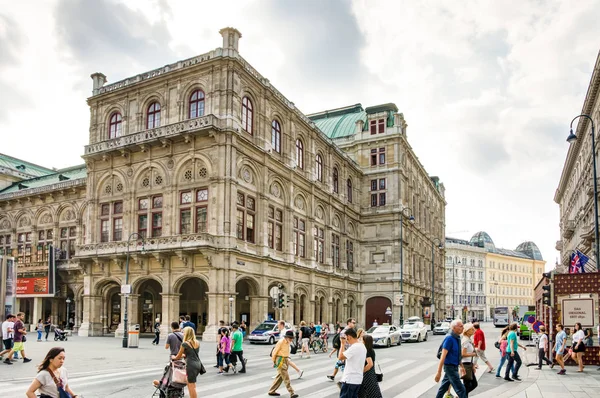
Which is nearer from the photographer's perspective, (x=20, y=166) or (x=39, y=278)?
(x=39, y=278)

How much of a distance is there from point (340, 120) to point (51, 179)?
114 ft

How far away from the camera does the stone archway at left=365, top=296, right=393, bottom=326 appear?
6162 centimetres

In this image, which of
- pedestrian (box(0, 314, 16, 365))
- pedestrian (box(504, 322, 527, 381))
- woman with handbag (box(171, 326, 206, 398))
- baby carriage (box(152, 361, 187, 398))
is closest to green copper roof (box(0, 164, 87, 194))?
pedestrian (box(0, 314, 16, 365))

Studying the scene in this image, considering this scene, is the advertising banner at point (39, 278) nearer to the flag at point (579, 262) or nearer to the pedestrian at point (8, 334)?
the pedestrian at point (8, 334)

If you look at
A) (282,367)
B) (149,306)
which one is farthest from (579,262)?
(149,306)

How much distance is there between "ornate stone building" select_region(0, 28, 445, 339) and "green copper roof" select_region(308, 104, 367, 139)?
13.8 metres

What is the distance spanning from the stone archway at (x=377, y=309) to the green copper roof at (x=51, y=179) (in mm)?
33135

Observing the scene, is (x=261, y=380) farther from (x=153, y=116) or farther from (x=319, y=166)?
(x=319, y=166)

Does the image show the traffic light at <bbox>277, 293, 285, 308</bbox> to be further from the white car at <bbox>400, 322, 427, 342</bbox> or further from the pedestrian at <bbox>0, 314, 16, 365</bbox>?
the pedestrian at <bbox>0, 314, 16, 365</bbox>

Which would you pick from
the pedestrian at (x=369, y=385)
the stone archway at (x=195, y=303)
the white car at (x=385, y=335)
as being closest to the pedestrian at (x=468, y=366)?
the pedestrian at (x=369, y=385)

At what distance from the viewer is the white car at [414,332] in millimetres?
39531

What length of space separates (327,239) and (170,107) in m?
20.3

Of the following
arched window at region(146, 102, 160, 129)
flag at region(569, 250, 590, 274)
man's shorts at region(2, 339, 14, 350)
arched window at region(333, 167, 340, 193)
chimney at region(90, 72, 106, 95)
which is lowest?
man's shorts at region(2, 339, 14, 350)

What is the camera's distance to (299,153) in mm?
49469
